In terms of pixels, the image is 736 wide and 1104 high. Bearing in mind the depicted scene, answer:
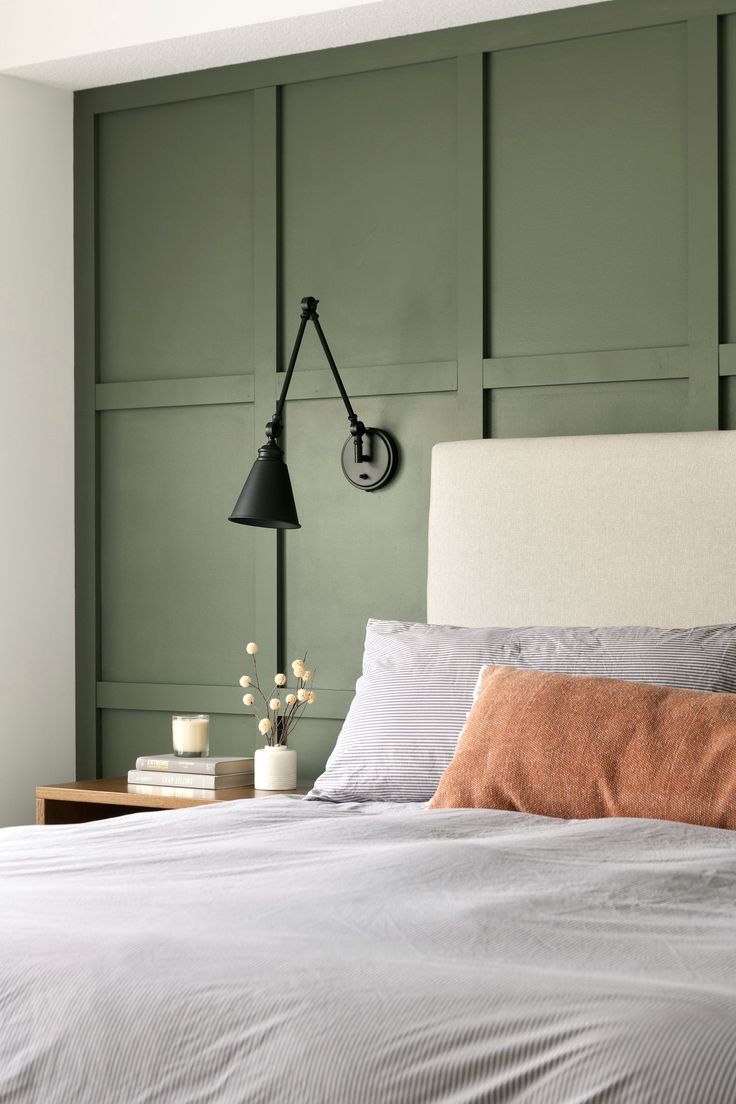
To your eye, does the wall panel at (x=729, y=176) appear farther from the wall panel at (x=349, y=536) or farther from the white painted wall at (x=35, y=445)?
the white painted wall at (x=35, y=445)

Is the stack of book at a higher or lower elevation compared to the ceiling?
lower

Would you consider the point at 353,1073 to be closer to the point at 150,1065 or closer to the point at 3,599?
the point at 150,1065

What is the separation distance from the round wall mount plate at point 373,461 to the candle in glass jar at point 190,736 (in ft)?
2.59

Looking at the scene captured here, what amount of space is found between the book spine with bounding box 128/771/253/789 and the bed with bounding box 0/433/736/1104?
3.01 feet

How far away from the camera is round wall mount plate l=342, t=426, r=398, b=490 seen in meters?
3.70

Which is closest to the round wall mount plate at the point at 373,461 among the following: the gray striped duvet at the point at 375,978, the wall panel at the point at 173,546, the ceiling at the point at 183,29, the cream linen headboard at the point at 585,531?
the cream linen headboard at the point at 585,531

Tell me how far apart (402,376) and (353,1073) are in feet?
8.51

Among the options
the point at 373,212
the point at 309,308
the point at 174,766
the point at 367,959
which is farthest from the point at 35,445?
the point at 367,959

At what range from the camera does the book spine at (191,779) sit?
11.4 ft

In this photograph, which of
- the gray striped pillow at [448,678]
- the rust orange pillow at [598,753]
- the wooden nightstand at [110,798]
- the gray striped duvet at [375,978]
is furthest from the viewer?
the wooden nightstand at [110,798]

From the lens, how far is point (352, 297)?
3762mm

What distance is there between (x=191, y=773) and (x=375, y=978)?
2.17 m

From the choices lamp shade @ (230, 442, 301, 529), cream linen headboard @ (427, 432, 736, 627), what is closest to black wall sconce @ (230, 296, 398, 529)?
lamp shade @ (230, 442, 301, 529)

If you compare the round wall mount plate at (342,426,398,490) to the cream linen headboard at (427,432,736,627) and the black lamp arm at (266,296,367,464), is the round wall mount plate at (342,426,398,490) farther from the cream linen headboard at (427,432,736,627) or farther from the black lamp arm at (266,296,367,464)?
the cream linen headboard at (427,432,736,627)
